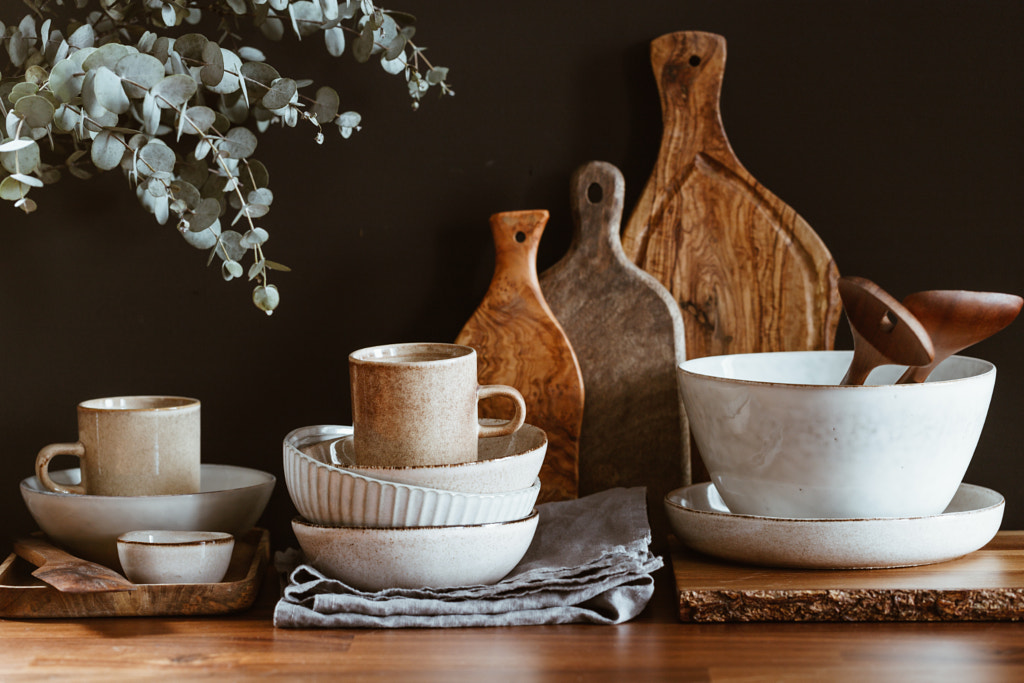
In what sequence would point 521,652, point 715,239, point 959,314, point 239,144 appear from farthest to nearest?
1. point 715,239
2. point 239,144
3. point 959,314
4. point 521,652

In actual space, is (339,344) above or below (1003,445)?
above

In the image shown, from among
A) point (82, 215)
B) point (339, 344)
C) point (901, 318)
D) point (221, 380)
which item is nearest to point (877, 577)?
point (901, 318)

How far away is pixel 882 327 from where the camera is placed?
832mm

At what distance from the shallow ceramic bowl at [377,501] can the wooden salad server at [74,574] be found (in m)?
0.19

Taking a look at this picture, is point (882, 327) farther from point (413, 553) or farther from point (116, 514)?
point (116, 514)

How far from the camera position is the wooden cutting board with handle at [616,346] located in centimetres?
104

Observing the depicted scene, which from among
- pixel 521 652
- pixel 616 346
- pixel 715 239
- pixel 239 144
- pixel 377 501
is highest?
pixel 239 144

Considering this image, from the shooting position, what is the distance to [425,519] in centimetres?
78

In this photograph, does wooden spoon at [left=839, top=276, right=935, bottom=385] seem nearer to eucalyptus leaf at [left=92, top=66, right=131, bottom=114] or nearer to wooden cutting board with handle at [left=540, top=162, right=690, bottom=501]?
wooden cutting board with handle at [left=540, top=162, right=690, bottom=501]

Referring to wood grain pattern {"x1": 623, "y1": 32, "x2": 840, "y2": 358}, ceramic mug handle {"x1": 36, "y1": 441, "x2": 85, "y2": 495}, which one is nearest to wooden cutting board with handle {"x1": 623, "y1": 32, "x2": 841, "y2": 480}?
wood grain pattern {"x1": 623, "y1": 32, "x2": 840, "y2": 358}

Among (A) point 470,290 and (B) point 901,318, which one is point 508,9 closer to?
(A) point 470,290

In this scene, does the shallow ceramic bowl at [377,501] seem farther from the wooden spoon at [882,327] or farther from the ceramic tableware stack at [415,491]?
the wooden spoon at [882,327]

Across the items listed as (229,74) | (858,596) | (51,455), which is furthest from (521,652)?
(229,74)

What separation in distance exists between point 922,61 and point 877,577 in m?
0.62
